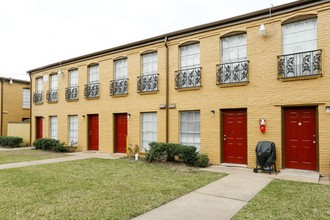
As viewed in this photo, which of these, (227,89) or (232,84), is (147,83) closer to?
(227,89)

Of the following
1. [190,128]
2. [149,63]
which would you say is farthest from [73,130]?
[190,128]

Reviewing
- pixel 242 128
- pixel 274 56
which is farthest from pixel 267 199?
pixel 274 56

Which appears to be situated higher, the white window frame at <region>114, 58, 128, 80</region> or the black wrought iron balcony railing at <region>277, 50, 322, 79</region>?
the white window frame at <region>114, 58, 128, 80</region>

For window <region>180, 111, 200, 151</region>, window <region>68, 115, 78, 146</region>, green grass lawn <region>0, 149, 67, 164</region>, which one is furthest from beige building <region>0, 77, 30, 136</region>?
window <region>180, 111, 200, 151</region>

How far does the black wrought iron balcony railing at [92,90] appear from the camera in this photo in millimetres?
15328

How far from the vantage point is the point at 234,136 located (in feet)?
34.8

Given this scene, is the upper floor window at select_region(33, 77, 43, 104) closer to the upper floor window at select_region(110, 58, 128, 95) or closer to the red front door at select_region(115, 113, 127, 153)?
the upper floor window at select_region(110, 58, 128, 95)

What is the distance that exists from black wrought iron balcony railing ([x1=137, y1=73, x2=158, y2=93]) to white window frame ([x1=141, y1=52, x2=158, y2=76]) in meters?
0.27

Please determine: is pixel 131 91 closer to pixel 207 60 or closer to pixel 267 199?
pixel 207 60

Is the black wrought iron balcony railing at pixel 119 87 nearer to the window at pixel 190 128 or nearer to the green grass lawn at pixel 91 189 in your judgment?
the window at pixel 190 128

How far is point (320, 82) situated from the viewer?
8.62 m

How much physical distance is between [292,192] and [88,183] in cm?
560

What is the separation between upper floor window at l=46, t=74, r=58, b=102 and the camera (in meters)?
18.1

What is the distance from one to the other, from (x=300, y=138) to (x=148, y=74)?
7.51 metres
